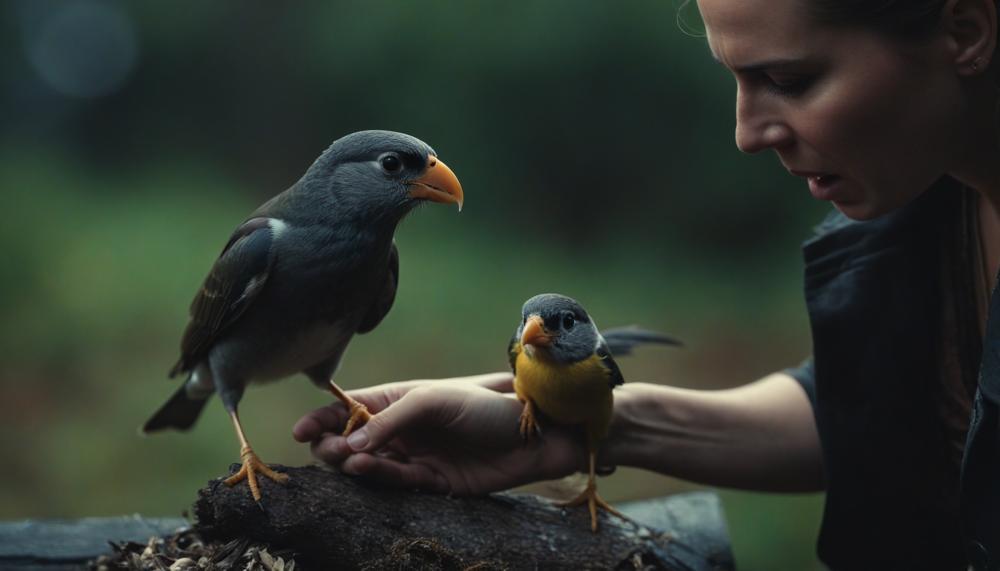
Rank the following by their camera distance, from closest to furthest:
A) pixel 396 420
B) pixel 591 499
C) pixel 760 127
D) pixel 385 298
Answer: pixel 760 127, pixel 396 420, pixel 591 499, pixel 385 298

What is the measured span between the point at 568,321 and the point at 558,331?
0.12 ft

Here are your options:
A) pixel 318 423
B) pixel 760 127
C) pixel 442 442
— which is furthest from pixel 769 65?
pixel 318 423

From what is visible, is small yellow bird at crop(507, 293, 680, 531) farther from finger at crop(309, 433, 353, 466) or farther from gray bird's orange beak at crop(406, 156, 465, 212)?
finger at crop(309, 433, 353, 466)

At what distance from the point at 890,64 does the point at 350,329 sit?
116 centimetres

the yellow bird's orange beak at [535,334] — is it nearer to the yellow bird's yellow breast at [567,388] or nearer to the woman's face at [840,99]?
the yellow bird's yellow breast at [567,388]

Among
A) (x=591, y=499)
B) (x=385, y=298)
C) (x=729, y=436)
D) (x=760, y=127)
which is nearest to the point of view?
(x=760, y=127)

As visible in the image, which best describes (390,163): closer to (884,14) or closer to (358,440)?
(358,440)

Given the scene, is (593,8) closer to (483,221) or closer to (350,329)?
(483,221)

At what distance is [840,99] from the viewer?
1.50m

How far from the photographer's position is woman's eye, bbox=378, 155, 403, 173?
185 centimetres

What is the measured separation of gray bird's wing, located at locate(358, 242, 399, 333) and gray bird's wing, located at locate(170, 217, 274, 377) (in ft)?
0.90

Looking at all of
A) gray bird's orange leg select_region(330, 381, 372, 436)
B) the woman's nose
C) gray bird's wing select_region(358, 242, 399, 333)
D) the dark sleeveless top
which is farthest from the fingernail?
the dark sleeveless top

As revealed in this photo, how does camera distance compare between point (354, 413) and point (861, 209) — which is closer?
point (861, 209)

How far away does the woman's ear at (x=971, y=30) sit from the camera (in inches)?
58.1
